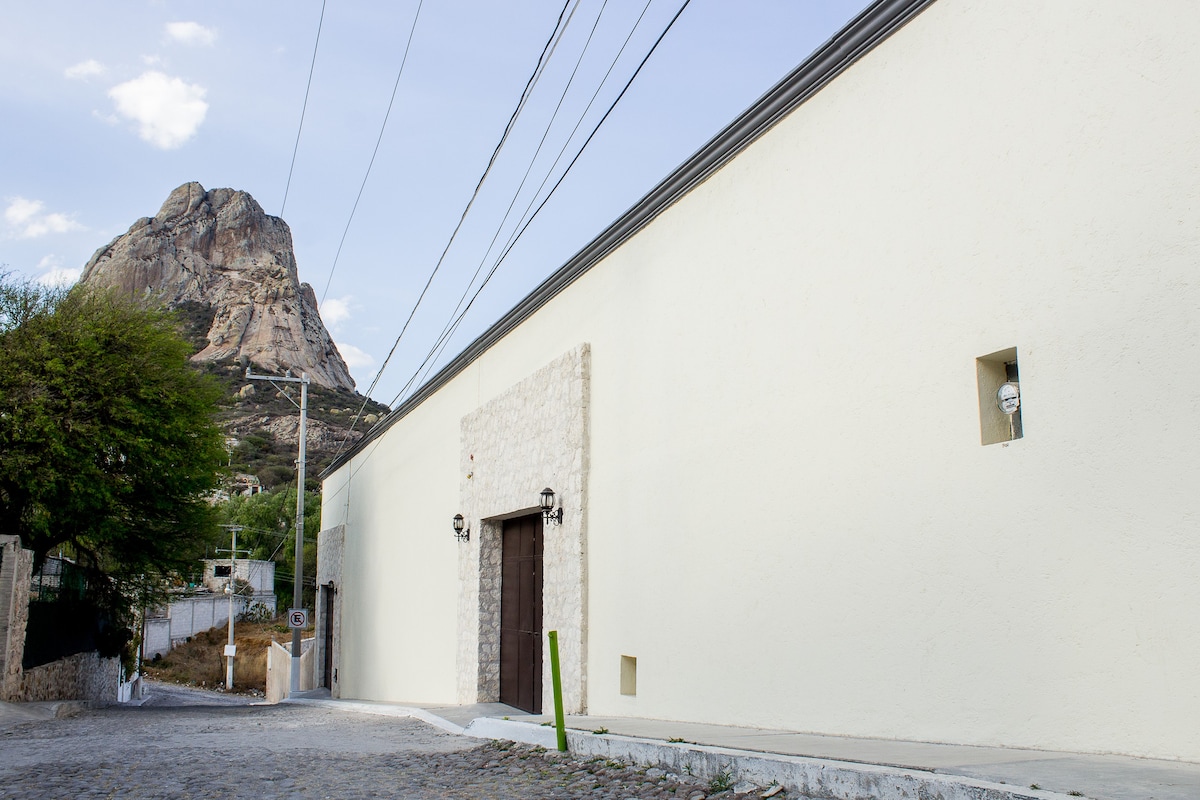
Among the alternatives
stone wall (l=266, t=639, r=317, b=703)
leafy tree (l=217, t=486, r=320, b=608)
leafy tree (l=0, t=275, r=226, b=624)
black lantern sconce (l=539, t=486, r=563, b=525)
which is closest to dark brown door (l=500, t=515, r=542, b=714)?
black lantern sconce (l=539, t=486, r=563, b=525)

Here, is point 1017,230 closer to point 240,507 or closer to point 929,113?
point 929,113

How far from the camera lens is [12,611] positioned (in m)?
14.8

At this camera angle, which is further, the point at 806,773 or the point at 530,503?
the point at 530,503

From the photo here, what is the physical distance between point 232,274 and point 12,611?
89961 mm

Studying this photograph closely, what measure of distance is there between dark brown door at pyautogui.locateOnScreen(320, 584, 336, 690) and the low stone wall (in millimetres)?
5511

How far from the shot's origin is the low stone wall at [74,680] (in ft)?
53.4

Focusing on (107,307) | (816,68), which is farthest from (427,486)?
(816,68)

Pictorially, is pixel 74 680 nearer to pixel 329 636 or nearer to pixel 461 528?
pixel 329 636

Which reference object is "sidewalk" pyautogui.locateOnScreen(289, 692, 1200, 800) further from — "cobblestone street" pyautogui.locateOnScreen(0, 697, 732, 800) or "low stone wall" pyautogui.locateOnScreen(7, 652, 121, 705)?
"low stone wall" pyautogui.locateOnScreen(7, 652, 121, 705)

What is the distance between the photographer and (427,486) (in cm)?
1759

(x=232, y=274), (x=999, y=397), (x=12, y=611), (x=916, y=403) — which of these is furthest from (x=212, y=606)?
(x=999, y=397)

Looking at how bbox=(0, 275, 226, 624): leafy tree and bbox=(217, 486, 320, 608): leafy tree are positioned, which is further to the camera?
bbox=(217, 486, 320, 608): leafy tree

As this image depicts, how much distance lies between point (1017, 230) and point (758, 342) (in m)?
2.57

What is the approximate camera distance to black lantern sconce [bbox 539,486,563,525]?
1119 centimetres
